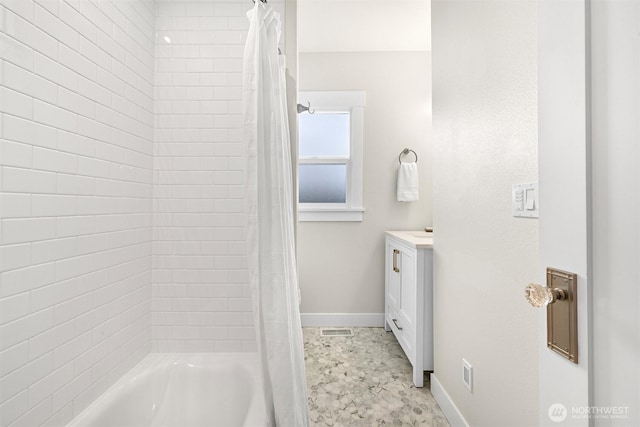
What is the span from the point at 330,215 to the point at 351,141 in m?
0.73

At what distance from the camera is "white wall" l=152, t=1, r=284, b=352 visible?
5.56 ft

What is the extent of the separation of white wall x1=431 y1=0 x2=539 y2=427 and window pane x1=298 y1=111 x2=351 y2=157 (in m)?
1.29

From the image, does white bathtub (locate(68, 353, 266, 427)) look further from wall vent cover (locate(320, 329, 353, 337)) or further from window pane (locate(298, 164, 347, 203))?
window pane (locate(298, 164, 347, 203))

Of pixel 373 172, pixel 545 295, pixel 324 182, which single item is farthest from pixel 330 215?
pixel 545 295

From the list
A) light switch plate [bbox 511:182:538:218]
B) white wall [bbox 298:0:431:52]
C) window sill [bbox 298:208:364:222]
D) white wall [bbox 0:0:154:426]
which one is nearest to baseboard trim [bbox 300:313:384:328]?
window sill [bbox 298:208:364:222]

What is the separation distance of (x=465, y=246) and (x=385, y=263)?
151 centimetres

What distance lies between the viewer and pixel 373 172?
3025 mm

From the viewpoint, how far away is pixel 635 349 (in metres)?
Answer: 0.42

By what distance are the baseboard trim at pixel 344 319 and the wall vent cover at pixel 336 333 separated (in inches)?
4.0

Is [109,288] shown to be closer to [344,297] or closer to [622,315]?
[622,315]

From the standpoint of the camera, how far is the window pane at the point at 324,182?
309 centimetres

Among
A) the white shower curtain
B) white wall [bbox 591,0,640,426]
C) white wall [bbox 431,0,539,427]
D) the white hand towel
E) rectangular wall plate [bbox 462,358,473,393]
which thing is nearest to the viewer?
white wall [bbox 591,0,640,426]

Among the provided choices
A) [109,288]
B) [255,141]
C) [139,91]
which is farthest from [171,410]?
[139,91]

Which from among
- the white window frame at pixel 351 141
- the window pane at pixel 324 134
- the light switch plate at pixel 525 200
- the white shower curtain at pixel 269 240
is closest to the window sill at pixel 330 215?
the white window frame at pixel 351 141
